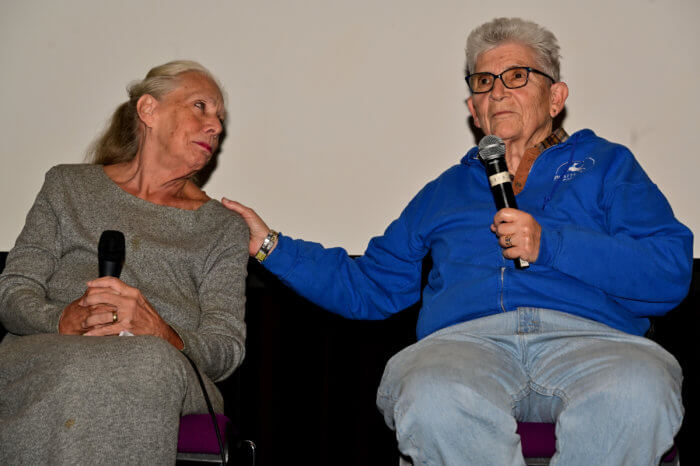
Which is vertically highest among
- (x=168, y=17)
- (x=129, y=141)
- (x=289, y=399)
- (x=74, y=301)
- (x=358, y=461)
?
(x=168, y=17)

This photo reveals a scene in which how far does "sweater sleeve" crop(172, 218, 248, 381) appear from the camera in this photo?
1.85m

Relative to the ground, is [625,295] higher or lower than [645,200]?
lower

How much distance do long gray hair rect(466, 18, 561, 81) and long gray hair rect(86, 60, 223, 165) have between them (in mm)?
776

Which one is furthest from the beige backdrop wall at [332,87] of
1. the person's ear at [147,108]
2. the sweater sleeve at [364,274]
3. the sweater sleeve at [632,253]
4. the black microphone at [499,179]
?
the black microphone at [499,179]

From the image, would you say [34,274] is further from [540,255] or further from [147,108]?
[540,255]

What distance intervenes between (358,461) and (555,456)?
104cm

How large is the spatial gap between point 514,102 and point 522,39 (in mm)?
188

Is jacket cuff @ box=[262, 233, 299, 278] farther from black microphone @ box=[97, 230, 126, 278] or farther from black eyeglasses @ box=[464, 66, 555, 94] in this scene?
black eyeglasses @ box=[464, 66, 555, 94]

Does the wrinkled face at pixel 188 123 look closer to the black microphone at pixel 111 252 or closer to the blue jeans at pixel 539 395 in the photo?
the black microphone at pixel 111 252

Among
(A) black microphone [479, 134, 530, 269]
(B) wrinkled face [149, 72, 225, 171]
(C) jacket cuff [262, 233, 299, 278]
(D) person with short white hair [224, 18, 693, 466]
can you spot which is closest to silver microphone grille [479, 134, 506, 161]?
(A) black microphone [479, 134, 530, 269]

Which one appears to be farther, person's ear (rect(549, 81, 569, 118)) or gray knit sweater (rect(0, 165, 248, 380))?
person's ear (rect(549, 81, 569, 118))

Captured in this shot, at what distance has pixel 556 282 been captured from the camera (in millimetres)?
1874

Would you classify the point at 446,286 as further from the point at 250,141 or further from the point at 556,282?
the point at 250,141

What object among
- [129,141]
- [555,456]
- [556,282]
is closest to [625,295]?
[556,282]
